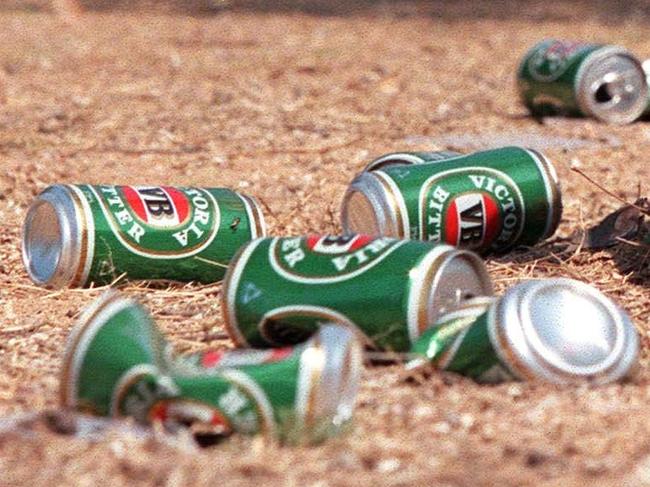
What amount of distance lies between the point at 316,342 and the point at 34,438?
1.35 feet

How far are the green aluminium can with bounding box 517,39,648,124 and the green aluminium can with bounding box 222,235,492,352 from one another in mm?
2650

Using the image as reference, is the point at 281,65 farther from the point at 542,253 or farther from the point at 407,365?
the point at 407,365

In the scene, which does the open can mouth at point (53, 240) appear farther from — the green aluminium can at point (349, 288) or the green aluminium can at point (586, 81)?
the green aluminium can at point (586, 81)

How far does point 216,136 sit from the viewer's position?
198 inches

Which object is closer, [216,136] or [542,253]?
[542,253]

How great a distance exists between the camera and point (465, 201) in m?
3.26

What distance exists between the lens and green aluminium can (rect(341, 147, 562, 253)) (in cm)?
319

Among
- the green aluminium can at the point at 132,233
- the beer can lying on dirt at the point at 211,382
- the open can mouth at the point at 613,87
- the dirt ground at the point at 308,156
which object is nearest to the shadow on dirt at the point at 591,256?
the dirt ground at the point at 308,156

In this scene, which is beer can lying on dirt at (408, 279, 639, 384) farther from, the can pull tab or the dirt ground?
the can pull tab

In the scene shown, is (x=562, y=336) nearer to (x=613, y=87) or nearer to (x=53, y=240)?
(x=53, y=240)

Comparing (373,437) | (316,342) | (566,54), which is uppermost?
(566,54)

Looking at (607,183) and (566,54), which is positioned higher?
(566,54)

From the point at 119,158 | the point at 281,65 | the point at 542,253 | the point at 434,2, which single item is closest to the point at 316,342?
the point at 542,253

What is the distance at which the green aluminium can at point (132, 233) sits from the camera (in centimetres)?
314
